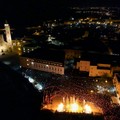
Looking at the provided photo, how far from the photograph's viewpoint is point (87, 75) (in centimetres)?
2158

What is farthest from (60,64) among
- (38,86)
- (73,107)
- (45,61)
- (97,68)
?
(73,107)

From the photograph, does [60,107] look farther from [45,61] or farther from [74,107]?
[45,61]

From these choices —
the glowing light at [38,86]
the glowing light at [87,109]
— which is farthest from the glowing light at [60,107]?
the glowing light at [38,86]

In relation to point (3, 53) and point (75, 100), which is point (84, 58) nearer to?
point (75, 100)

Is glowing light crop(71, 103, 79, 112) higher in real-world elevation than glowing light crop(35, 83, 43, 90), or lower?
higher

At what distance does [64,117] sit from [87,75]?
27.7 feet

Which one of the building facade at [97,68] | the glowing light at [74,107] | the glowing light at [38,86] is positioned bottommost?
the glowing light at [38,86]

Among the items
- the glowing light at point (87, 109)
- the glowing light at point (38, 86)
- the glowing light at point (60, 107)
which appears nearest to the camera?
the glowing light at point (87, 109)

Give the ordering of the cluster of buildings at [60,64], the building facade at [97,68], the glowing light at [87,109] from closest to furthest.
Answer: the glowing light at [87,109] < the building facade at [97,68] < the cluster of buildings at [60,64]

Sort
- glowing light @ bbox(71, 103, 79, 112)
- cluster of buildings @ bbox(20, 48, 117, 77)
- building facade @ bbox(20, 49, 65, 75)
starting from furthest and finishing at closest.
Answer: building facade @ bbox(20, 49, 65, 75), cluster of buildings @ bbox(20, 48, 117, 77), glowing light @ bbox(71, 103, 79, 112)

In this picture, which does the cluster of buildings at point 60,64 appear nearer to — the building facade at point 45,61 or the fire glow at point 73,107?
the building facade at point 45,61

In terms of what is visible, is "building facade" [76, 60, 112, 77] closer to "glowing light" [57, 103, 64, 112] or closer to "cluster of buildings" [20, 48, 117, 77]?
"cluster of buildings" [20, 48, 117, 77]

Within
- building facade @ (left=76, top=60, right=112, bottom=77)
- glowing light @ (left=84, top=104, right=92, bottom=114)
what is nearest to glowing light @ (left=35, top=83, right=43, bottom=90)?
glowing light @ (left=84, top=104, right=92, bottom=114)

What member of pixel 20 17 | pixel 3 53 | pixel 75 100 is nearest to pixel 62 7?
pixel 20 17
